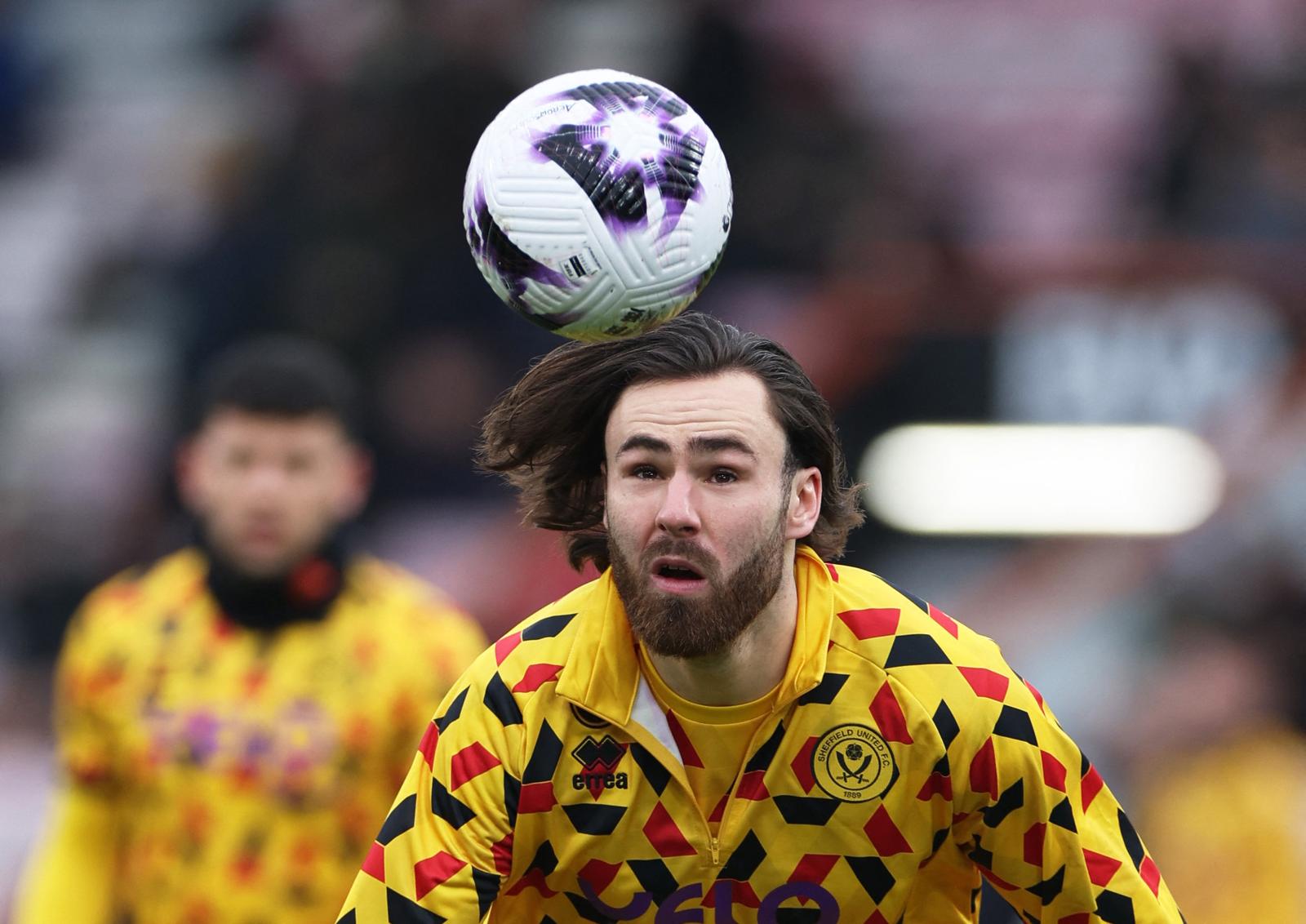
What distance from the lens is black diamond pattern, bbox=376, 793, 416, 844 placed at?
379cm

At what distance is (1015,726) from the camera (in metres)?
3.82

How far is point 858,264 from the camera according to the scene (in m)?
9.23

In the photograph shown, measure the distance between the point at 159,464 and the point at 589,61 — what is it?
3116 millimetres

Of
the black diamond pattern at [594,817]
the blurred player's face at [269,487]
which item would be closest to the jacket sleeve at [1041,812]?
the black diamond pattern at [594,817]

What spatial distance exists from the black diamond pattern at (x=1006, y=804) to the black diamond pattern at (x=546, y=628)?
97cm

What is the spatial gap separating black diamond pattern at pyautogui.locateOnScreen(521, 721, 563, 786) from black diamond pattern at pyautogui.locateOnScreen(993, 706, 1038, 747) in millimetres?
883

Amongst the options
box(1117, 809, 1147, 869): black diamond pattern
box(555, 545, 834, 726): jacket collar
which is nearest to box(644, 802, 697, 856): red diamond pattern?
box(555, 545, 834, 726): jacket collar

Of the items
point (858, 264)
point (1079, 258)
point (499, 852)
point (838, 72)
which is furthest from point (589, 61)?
point (499, 852)

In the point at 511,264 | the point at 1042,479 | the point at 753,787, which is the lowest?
the point at 1042,479

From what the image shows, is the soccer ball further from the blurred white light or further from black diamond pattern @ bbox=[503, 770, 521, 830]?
the blurred white light

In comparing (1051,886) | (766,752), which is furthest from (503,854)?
(1051,886)

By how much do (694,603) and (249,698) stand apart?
2510mm

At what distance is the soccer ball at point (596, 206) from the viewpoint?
150 inches

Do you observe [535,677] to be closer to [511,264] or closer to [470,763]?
[470,763]
